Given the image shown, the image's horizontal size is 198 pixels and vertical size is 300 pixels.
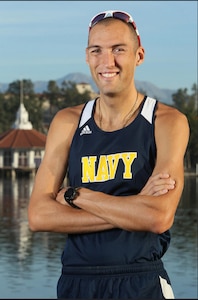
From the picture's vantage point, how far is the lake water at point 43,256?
17.6 metres

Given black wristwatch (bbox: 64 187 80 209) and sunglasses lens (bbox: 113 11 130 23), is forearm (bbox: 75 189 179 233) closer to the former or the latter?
black wristwatch (bbox: 64 187 80 209)

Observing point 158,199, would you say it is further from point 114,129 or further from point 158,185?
point 114,129

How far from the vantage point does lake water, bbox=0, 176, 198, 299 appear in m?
17.6

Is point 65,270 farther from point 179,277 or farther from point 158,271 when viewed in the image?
point 179,277

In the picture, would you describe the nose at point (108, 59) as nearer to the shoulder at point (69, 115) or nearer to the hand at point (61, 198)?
the shoulder at point (69, 115)

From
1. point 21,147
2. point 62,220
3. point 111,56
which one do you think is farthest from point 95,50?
point 21,147

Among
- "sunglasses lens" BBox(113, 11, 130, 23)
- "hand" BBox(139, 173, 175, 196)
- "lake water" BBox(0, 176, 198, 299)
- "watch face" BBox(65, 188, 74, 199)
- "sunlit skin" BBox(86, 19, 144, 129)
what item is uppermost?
"sunglasses lens" BBox(113, 11, 130, 23)

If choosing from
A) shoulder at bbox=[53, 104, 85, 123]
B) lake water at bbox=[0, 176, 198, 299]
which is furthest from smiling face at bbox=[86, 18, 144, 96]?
lake water at bbox=[0, 176, 198, 299]

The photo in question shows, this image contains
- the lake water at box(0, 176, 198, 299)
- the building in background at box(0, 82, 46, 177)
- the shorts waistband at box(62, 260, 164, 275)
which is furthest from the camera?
the building in background at box(0, 82, 46, 177)

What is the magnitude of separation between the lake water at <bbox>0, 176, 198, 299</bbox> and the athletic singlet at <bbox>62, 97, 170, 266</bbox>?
25.3 feet

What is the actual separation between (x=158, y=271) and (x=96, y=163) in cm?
26

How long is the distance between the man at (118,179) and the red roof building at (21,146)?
210ft

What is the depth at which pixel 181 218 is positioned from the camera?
34562 millimetres

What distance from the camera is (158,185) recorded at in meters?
2.10
